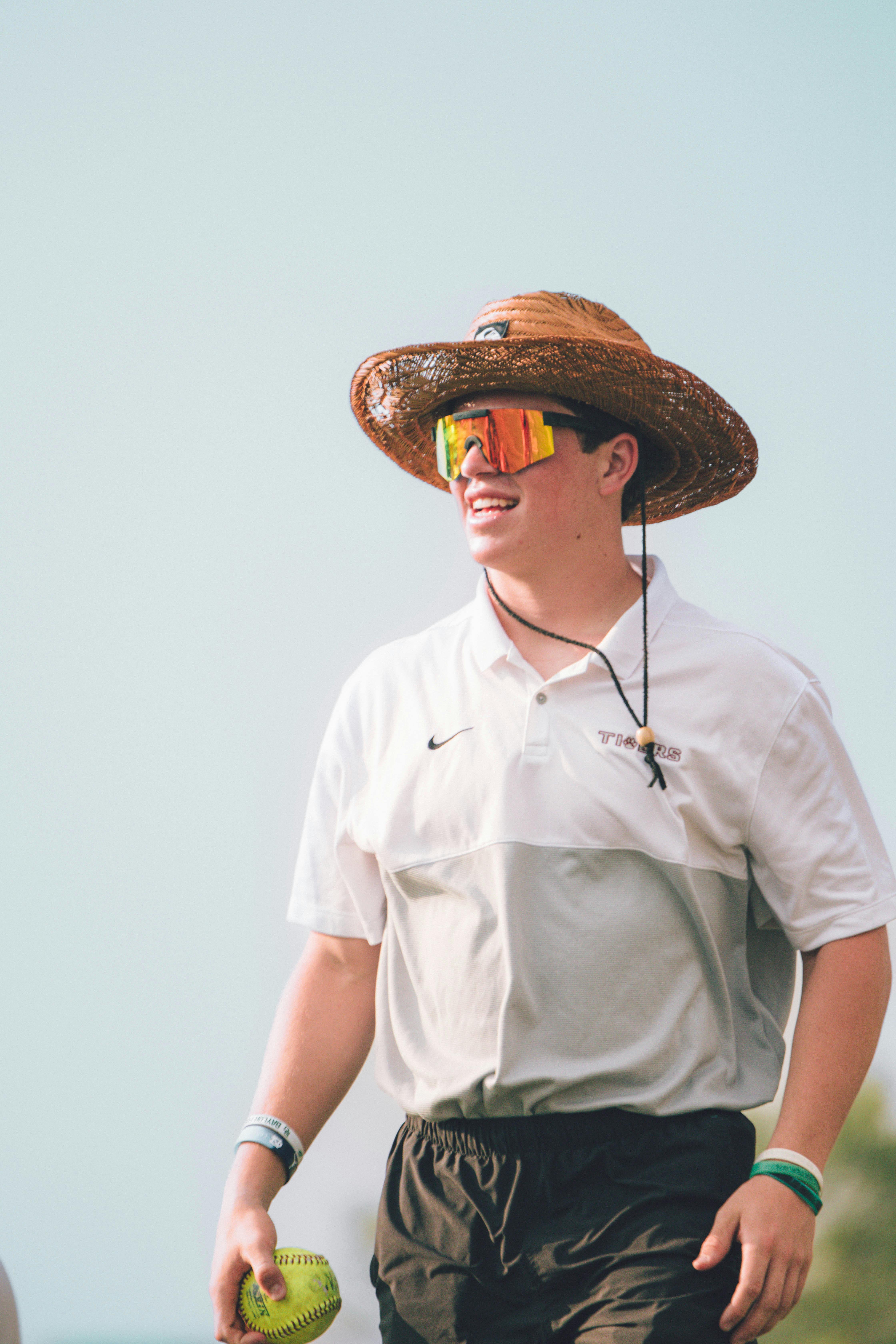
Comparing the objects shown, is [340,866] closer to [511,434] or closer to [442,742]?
[442,742]

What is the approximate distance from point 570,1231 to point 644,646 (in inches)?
38.3

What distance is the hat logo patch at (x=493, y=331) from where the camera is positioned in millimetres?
2168

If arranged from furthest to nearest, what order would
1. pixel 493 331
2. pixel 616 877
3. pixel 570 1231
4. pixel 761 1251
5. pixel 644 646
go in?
pixel 493 331 < pixel 644 646 < pixel 616 877 < pixel 570 1231 < pixel 761 1251

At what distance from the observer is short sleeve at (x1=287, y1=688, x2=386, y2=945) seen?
2.23 meters

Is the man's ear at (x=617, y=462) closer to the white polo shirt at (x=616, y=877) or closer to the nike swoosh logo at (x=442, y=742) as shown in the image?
the white polo shirt at (x=616, y=877)

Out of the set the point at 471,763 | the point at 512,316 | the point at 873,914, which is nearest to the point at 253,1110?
the point at 471,763

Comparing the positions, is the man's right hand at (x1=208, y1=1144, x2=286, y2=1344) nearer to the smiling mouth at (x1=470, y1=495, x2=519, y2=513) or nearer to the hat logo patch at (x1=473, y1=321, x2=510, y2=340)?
the smiling mouth at (x1=470, y1=495, x2=519, y2=513)

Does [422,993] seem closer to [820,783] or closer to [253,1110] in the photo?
[253,1110]

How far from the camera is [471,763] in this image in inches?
80.2

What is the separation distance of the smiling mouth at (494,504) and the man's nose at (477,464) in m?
0.04

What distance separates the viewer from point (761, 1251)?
168 cm

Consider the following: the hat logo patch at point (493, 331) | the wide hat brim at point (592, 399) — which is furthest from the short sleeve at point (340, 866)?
the hat logo patch at point (493, 331)

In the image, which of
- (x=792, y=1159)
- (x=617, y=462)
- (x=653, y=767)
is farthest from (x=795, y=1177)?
(x=617, y=462)

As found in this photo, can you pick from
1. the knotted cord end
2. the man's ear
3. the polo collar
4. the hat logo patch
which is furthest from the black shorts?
the hat logo patch
